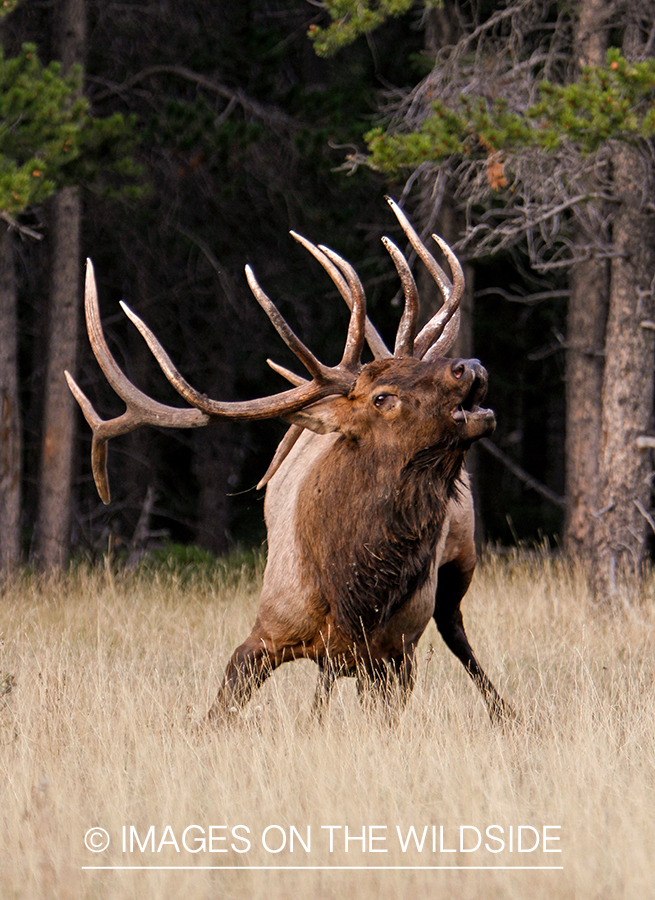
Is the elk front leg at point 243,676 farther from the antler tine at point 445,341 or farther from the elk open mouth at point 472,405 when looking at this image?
the antler tine at point 445,341

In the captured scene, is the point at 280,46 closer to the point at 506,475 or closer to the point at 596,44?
the point at 596,44

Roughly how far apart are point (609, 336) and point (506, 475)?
41.4 feet

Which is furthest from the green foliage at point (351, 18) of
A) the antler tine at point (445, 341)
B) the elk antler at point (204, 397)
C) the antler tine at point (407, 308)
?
the elk antler at point (204, 397)

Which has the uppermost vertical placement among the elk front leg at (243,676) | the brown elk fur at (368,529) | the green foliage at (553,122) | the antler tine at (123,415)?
the green foliage at (553,122)

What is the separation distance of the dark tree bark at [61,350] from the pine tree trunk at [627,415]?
15.8 ft

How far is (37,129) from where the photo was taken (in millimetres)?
7949

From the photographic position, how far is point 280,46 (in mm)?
11555

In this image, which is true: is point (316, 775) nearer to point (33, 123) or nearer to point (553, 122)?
point (553, 122)

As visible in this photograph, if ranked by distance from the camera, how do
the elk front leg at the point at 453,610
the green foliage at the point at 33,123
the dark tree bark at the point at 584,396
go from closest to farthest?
the elk front leg at the point at 453,610
the green foliage at the point at 33,123
the dark tree bark at the point at 584,396

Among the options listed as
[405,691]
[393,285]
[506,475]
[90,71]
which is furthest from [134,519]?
[405,691]

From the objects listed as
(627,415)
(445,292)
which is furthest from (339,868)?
(627,415)

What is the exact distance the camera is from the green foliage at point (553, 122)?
6703mm

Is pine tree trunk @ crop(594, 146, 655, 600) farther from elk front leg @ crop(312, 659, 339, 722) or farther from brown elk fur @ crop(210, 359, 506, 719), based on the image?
Answer: elk front leg @ crop(312, 659, 339, 722)

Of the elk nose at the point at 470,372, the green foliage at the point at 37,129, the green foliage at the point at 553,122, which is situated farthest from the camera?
the green foliage at the point at 37,129
